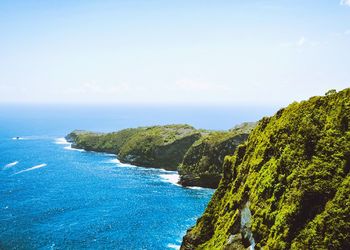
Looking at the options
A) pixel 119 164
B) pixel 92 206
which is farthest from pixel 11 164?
pixel 92 206

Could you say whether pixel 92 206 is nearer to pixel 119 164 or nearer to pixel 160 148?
pixel 160 148

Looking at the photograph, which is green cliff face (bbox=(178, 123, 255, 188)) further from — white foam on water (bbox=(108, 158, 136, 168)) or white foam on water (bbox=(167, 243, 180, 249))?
white foam on water (bbox=(167, 243, 180, 249))

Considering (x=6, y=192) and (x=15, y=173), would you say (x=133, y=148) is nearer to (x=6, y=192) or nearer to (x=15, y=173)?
(x=15, y=173)

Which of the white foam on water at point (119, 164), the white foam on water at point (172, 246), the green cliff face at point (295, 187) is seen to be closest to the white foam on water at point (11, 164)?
the white foam on water at point (119, 164)

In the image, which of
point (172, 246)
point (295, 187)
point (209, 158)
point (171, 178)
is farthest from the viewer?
point (171, 178)

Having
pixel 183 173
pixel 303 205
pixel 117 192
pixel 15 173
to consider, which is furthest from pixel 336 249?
pixel 15 173

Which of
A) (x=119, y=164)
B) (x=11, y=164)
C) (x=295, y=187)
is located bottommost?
(x=11, y=164)

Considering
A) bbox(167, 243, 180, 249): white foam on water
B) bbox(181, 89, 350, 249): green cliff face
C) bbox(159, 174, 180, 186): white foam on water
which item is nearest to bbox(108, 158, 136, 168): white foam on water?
bbox(159, 174, 180, 186): white foam on water

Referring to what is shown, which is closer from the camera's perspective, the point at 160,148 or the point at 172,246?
the point at 172,246
